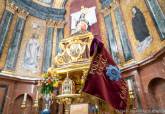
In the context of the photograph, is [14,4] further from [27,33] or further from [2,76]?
[2,76]

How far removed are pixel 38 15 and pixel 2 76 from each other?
418 cm

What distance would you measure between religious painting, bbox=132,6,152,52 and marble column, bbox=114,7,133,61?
17.4 inches

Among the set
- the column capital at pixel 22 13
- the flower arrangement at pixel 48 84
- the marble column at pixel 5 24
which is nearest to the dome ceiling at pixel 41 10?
the column capital at pixel 22 13

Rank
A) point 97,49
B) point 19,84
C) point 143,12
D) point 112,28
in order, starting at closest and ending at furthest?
point 97,49 < point 143,12 < point 19,84 < point 112,28

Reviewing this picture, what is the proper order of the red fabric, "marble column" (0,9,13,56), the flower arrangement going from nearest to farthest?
the red fabric < the flower arrangement < "marble column" (0,9,13,56)

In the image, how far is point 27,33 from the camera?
29.2 ft

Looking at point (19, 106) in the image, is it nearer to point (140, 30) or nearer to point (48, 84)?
point (48, 84)

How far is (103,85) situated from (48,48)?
616 cm

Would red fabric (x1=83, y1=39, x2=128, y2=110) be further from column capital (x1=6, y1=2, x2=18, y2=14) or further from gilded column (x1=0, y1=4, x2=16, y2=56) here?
column capital (x1=6, y1=2, x2=18, y2=14)

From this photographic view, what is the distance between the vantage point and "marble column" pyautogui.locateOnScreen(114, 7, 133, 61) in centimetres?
674

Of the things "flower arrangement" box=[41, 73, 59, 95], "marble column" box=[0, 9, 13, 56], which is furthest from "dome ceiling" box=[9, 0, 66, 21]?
"flower arrangement" box=[41, 73, 59, 95]

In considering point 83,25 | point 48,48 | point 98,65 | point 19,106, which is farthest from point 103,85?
point 48,48

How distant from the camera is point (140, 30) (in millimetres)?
6504

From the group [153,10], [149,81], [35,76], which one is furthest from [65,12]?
[149,81]
